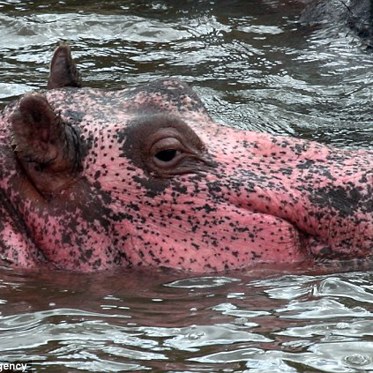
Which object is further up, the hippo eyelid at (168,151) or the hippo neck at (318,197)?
the hippo eyelid at (168,151)

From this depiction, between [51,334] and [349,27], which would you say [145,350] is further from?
[349,27]

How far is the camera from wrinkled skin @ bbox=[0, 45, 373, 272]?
8117mm

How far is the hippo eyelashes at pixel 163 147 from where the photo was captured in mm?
8227

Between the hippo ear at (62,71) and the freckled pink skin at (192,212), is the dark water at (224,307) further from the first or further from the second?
the hippo ear at (62,71)

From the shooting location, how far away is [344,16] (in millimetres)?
15969

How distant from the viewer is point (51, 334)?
696cm

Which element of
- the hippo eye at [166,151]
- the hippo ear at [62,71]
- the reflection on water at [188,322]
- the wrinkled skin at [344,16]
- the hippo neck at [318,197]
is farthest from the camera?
the wrinkled skin at [344,16]

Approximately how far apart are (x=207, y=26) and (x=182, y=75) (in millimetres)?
2379

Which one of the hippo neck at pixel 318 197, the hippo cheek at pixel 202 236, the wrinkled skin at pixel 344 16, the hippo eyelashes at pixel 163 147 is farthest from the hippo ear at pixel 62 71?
the wrinkled skin at pixel 344 16

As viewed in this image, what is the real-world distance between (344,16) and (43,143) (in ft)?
27.9

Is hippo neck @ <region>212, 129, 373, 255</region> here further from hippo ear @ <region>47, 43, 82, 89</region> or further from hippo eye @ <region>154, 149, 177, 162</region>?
hippo ear @ <region>47, 43, 82, 89</region>

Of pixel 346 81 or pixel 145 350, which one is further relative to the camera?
pixel 346 81

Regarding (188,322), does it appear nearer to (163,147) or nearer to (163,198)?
(163,198)

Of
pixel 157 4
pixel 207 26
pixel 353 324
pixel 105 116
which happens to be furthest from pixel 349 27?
pixel 353 324
